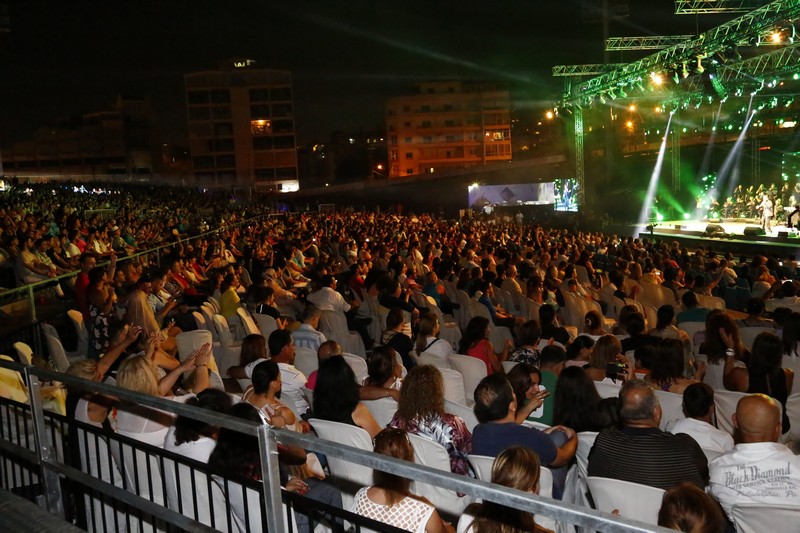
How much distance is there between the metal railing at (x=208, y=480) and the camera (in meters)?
1.76

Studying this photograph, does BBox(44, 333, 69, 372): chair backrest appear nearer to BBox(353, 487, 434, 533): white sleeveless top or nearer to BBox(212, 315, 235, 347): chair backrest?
BBox(212, 315, 235, 347): chair backrest

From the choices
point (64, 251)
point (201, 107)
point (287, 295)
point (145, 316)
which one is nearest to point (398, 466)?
point (145, 316)

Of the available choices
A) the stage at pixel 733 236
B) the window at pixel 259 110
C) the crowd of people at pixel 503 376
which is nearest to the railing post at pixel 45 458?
the crowd of people at pixel 503 376

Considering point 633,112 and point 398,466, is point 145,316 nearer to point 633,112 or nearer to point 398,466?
point 398,466

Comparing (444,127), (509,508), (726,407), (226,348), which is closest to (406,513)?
(509,508)

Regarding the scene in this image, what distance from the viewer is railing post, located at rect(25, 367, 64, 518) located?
3631 mm

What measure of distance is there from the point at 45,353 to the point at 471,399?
5739 mm

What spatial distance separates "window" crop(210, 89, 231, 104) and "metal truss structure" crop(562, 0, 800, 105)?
48713 mm

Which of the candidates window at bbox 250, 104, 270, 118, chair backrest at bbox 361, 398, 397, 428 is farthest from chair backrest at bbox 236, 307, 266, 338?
window at bbox 250, 104, 270, 118

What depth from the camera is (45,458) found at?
369 centimetres

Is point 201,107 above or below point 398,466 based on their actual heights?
above

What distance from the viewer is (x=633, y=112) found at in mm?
34781

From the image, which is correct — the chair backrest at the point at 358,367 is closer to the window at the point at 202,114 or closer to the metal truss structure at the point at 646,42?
the metal truss structure at the point at 646,42

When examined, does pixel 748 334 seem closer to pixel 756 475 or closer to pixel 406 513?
pixel 756 475
